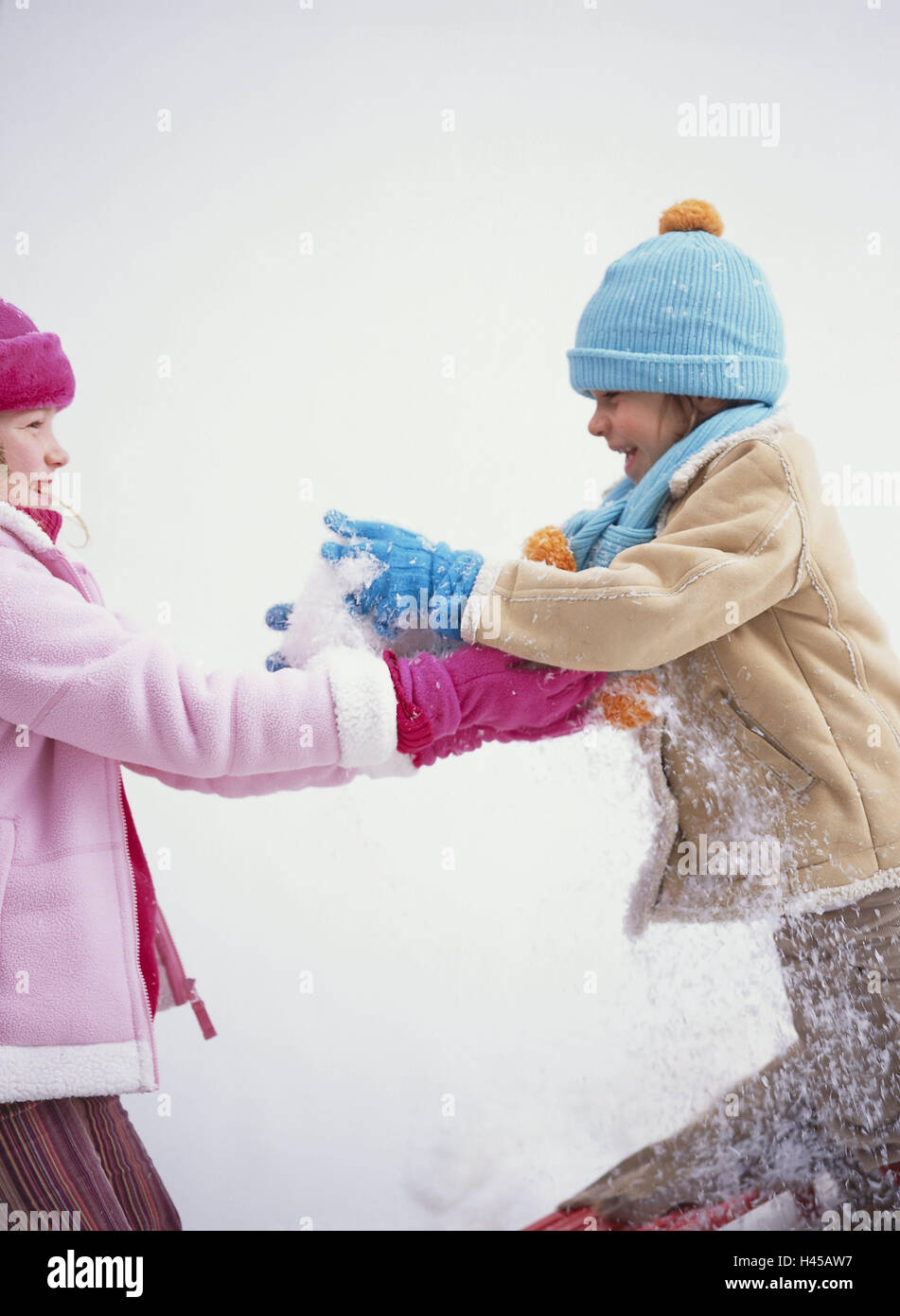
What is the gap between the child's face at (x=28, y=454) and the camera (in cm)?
124

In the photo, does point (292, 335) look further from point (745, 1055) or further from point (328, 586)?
point (745, 1055)

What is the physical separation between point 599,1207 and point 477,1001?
549 mm

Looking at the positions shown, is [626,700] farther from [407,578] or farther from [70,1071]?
[70,1071]

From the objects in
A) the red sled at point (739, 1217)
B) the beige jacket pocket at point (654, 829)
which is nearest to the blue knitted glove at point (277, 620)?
the beige jacket pocket at point (654, 829)

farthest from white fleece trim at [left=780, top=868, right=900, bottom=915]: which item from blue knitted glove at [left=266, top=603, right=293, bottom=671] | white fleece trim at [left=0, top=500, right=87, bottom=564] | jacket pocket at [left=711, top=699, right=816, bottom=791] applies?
white fleece trim at [left=0, top=500, right=87, bottom=564]

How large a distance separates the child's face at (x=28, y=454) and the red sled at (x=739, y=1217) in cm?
123

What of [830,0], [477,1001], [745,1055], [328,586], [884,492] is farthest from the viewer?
[884,492]

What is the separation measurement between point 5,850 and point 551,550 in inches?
29.0

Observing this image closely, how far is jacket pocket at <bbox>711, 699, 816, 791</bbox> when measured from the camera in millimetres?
1402

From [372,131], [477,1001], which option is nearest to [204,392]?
[372,131]

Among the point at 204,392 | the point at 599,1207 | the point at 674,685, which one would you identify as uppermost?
the point at 204,392

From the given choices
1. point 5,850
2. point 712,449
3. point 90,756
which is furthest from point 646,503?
point 5,850

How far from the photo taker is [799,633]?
55.8 inches

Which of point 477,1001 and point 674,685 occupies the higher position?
point 674,685
